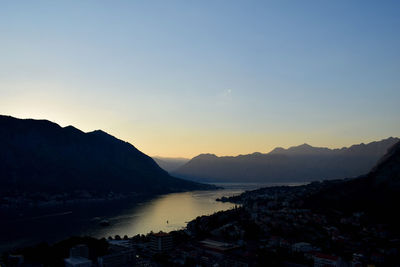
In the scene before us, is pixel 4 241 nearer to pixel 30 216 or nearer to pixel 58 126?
pixel 30 216

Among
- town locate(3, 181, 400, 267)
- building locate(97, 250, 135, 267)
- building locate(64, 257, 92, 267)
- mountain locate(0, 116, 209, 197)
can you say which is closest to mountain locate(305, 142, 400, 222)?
town locate(3, 181, 400, 267)

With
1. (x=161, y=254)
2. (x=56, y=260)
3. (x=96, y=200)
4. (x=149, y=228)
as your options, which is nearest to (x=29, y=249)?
(x=56, y=260)

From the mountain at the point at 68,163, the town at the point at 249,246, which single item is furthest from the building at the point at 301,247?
the mountain at the point at 68,163

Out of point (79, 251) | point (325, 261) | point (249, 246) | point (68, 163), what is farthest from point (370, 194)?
point (68, 163)

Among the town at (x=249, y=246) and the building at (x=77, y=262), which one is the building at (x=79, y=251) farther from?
the building at (x=77, y=262)

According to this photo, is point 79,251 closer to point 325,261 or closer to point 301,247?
point 301,247

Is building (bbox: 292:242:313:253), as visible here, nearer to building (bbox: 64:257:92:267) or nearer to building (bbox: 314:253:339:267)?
building (bbox: 314:253:339:267)
